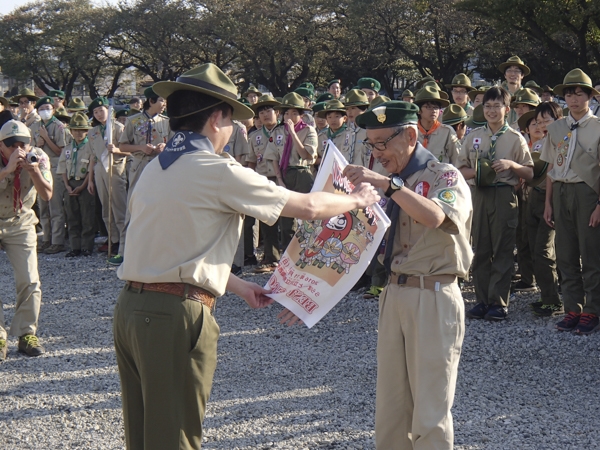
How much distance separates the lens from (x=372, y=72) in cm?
3809

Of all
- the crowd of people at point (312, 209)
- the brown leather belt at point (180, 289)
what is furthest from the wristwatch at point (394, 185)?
the brown leather belt at point (180, 289)

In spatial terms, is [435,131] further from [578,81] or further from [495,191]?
[578,81]

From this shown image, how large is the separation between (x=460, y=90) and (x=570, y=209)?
398 centimetres

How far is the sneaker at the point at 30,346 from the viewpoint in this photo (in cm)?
710

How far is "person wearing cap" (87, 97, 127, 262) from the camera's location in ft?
39.7

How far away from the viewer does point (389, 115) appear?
3799 millimetres

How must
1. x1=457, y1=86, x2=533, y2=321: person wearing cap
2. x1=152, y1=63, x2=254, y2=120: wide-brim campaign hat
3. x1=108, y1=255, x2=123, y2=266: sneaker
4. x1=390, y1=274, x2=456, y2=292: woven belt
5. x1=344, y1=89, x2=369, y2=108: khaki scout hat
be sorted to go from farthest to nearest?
x1=108, y1=255, x2=123, y2=266: sneaker, x1=344, y1=89, x2=369, y2=108: khaki scout hat, x1=457, y1=86, x2=533, y2=321: person wearing cap, x1=390, y1=274, x2=456, y2=292: woven belt, x1=152, y1=63, x2=254, y2=120: wide-brim campaign hat

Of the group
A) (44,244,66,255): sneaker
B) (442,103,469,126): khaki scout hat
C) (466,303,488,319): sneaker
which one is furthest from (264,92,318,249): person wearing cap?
(44,244,66,255): sneaker

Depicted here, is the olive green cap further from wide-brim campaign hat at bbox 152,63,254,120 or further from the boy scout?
the boy scout

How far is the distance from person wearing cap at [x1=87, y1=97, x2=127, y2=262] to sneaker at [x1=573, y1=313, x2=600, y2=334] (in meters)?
7.16

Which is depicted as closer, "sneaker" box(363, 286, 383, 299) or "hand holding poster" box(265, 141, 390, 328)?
"hand holding poster" box(265, 141, 390, 328)

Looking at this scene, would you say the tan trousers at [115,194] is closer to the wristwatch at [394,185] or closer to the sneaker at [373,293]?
the sneaker at [373,293]

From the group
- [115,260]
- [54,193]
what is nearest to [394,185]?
[115,260]

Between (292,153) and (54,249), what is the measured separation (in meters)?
4.83
